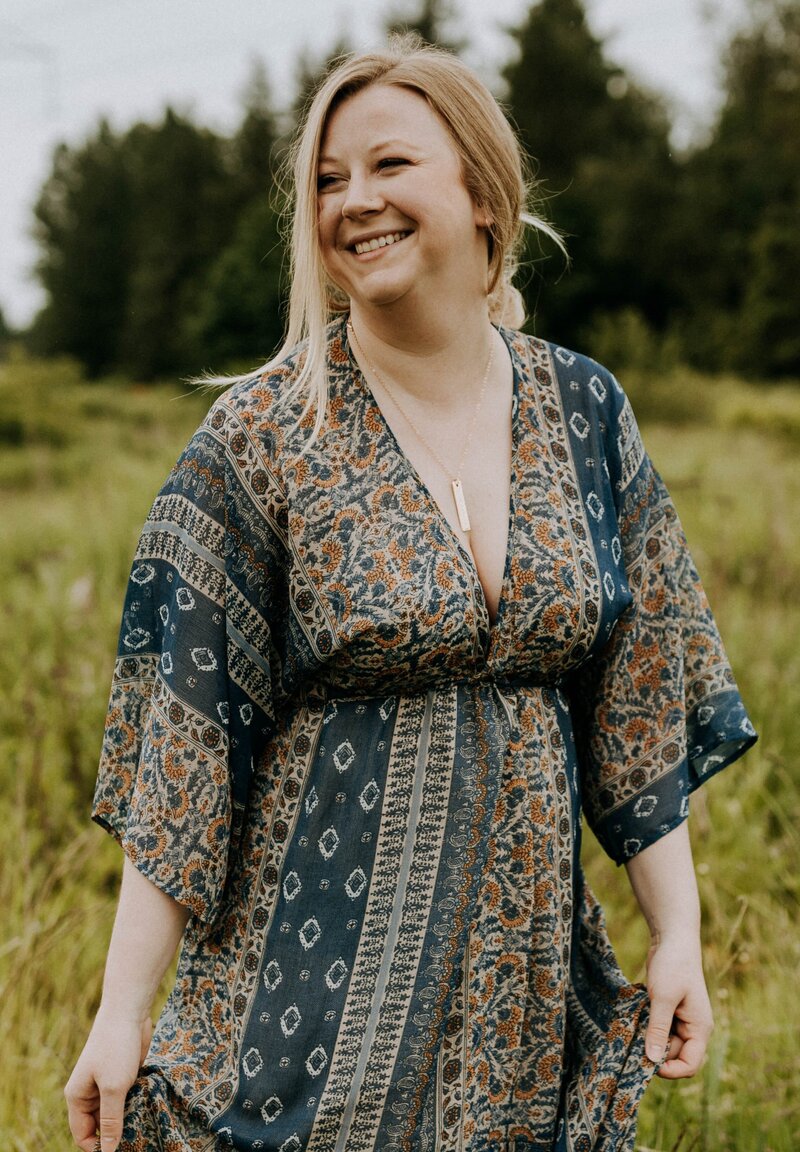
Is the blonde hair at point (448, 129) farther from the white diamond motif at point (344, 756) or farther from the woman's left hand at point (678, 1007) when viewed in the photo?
the woman's left hand at point (678, 1007)

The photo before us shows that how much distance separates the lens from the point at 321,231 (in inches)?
60.0

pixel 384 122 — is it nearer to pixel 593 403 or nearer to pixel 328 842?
pixel 593 403

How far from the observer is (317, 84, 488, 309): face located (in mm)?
1460

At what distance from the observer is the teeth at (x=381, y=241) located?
1467mm

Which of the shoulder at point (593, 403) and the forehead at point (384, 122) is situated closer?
the forehead at point (384, 122)

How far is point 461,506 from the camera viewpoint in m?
1.47

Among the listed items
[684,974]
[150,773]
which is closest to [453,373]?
[150,773]

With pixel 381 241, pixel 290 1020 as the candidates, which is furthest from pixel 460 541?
pixel 290 1020

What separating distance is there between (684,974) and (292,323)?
100 cm

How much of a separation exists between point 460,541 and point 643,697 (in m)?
0.35

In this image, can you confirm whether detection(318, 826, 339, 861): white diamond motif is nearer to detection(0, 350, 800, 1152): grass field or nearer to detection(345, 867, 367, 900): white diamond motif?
detection(345, 867, 367, 900): white diamond motif

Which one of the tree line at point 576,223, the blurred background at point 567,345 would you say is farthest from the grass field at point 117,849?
the tree line at point 576,223

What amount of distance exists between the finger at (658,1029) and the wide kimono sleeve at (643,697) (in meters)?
0.20

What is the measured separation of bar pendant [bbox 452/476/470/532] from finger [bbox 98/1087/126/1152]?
→ 774 mm
